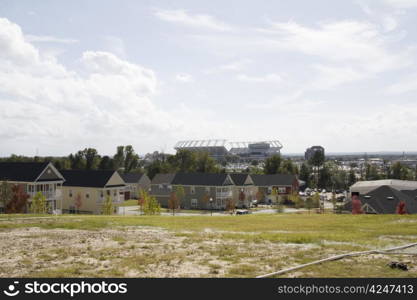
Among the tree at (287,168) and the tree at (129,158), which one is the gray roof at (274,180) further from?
the tree at (129,158)

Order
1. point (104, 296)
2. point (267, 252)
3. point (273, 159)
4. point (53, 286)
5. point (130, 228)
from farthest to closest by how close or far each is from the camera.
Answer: point (273, 159) → point (130, 228) → point (267, 252) → point (53, 286) → point (104, 296)

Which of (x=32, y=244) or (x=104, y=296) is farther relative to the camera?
(x=32, y=244)

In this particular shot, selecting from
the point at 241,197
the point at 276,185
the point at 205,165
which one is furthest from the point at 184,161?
the point at 241,197

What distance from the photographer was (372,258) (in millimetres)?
13758

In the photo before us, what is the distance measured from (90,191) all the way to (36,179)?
40.4 ft

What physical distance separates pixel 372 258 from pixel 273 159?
105 m

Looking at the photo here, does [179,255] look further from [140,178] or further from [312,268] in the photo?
[140,178]

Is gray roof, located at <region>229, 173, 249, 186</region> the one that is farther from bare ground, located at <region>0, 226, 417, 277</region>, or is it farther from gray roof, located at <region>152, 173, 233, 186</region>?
bare ground, located at <region>0, 226, 417, 277</region>

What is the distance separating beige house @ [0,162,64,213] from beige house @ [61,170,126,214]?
6.61 m

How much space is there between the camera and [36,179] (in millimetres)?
57562

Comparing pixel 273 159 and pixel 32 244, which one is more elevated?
pixel 273 159

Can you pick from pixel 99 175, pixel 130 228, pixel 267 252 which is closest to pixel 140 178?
pixel 99 175

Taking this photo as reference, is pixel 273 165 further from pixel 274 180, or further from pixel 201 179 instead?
pixel 201 179

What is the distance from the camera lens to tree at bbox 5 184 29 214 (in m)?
53.0
